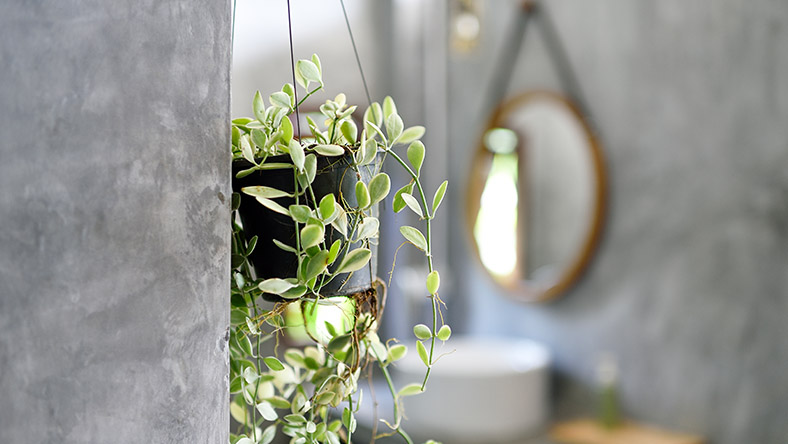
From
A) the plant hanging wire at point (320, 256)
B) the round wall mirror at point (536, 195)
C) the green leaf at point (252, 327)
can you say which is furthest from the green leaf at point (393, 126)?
the round wall mirror at point (536, 195)

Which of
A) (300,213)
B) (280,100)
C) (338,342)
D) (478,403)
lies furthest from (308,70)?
(478,403)

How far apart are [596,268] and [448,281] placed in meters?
0.70

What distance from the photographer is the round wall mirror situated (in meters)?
2.05

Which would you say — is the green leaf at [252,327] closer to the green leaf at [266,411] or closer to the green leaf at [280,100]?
the green leaf at [266,411]

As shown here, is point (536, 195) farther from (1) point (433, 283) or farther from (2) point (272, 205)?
(2) point (272, 205)

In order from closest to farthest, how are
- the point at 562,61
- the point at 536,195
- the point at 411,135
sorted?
the point at 411,135 < the point at 562,61 < the point at 536,195

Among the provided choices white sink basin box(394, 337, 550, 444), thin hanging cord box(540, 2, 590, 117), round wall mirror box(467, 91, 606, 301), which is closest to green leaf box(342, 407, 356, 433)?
white sink basin box(394, 337, 550, 444)

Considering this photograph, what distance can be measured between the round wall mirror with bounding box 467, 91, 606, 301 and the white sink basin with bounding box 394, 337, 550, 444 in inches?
13.3

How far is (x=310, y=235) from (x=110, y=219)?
146 millimetres

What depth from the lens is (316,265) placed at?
524 millimetres

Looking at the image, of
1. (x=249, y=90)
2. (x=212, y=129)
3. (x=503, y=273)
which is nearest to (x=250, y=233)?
(x=212, y=129)

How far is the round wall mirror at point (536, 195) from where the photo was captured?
2051mm

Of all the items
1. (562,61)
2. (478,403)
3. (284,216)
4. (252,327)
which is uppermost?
(562,61)

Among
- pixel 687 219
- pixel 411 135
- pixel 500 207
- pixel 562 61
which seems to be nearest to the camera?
pixel 411 135
